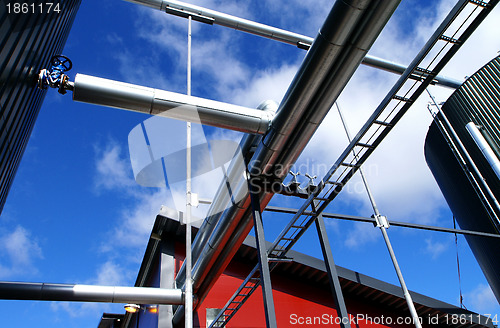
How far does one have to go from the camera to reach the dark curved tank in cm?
1325

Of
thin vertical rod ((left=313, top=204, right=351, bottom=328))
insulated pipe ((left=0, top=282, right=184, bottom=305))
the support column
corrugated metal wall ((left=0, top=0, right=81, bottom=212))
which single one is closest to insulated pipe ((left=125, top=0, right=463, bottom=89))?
A: corrugated metal wall ((left=0, top=0, right=81, bottom=212))

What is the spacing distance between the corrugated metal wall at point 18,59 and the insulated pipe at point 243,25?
4.08 m

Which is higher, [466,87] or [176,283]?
[466,87]

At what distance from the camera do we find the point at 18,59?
4633 millimetres

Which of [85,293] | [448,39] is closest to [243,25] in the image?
[448,39]

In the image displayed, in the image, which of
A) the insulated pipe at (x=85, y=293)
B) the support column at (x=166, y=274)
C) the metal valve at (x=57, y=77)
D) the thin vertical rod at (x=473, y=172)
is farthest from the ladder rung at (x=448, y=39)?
the thin vertical rod at (x=473, y=172)

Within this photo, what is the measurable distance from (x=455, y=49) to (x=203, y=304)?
8.52 m

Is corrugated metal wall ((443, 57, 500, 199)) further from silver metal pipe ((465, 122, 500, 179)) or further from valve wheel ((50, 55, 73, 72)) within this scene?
valve wheel ((50, 55, 73, 72))

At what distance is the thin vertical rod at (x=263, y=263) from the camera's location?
537cm

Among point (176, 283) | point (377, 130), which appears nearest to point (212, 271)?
point (176, 283)

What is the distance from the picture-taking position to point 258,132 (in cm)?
576

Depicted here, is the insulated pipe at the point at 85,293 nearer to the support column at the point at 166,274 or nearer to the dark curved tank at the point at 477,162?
the support column at the point at 166,274

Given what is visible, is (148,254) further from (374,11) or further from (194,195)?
(374,11)

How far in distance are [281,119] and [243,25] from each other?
650 centimetres
